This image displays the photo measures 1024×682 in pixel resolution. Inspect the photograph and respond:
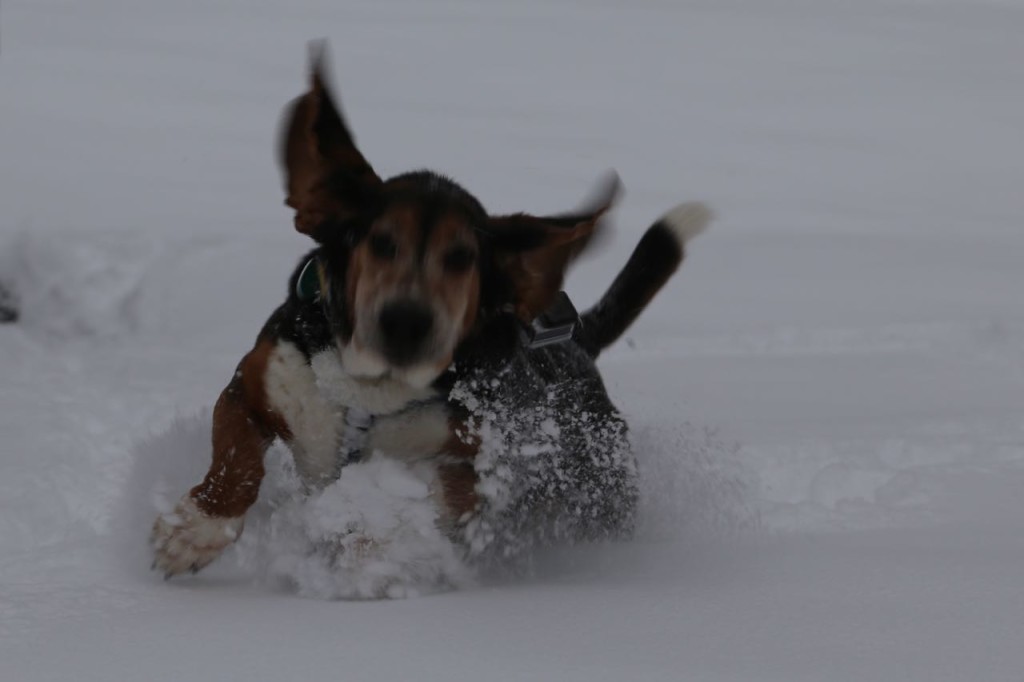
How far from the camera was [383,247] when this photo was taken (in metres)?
3.16

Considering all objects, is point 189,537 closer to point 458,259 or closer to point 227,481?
point 227,481

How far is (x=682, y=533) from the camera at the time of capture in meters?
3.94

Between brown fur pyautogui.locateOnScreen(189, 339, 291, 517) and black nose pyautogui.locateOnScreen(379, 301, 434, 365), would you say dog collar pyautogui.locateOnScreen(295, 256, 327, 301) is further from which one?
black nose pyautogui.locateOnScreen(379, 301, 434, 365)

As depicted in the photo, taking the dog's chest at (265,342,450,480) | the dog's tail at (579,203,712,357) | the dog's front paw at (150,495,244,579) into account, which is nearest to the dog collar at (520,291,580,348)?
A: the dog's chest at (265,342,450,480)

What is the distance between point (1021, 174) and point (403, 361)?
7765 millimetres

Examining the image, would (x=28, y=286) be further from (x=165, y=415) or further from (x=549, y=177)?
(x=549, y=177)

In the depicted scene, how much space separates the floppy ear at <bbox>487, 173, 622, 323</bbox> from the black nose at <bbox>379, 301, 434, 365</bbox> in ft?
1.12

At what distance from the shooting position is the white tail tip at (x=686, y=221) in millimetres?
4270

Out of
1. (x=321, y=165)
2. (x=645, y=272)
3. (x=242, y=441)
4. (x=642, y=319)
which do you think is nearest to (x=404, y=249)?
(x=321, y=165)

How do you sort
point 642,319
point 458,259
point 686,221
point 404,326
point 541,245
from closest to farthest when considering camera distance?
point 404,326 < point 458,259 < point 541,245 < point 686,221 < point 642,319

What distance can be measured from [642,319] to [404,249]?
348 centimetres

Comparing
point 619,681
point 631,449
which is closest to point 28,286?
point 631,449

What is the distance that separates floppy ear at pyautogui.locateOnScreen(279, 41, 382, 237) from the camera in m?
3.20

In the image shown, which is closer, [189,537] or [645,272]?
[189,537]
